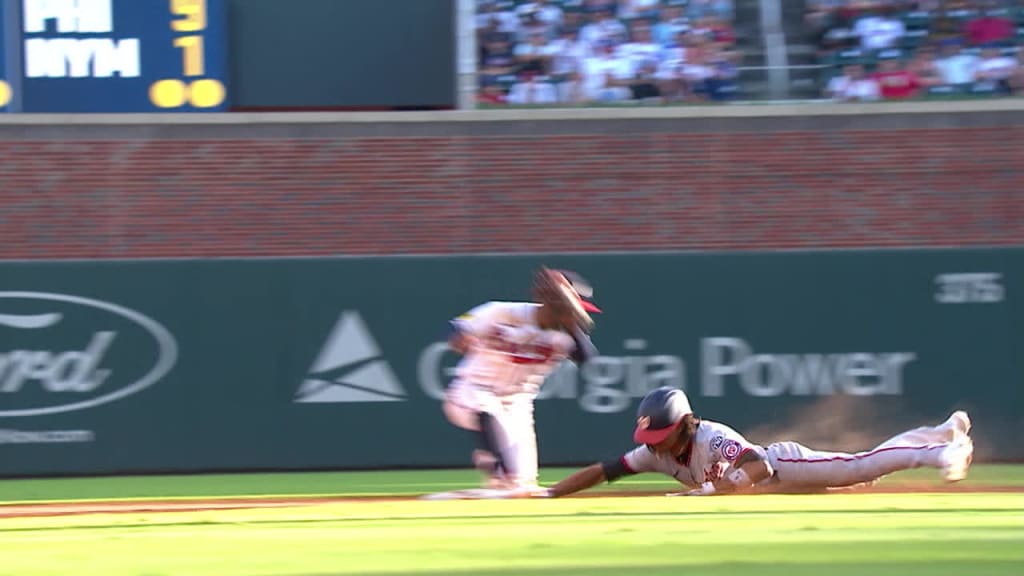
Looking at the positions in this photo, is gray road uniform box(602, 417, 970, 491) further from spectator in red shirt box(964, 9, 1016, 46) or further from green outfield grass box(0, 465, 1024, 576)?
spectator in red shirt box(964, 9, 1016, 46)

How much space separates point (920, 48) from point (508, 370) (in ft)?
31.0

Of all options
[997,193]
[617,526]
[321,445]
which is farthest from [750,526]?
[997,193]

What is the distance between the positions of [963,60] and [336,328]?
8.13 m

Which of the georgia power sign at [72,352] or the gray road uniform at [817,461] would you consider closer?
the gray road uniform at [817,461]

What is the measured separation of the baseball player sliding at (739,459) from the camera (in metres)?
7.14

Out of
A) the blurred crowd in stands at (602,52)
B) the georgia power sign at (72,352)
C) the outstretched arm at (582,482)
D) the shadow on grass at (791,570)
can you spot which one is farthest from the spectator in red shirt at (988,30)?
the shadow on grass at (791,570)

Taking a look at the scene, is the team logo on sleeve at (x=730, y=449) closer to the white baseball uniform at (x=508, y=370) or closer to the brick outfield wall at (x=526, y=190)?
the white baseball uniform at (x=508, y=370)

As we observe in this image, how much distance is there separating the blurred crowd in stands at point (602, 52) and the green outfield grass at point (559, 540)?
10.7 m

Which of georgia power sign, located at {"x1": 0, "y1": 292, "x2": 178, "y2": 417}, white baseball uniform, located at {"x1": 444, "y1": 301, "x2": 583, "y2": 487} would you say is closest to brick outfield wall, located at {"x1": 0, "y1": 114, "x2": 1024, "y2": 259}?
georgia power sign, located at {"x1": 0, "y1": 292, "x2": 178, "y2": 417}

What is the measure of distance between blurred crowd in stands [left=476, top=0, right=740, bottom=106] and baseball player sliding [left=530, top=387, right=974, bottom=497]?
8619mm

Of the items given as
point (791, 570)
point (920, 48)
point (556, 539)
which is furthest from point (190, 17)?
point (791, 570)

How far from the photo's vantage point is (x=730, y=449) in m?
7.16

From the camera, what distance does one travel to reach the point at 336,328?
484 inches

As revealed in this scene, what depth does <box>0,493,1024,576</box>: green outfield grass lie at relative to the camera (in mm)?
4016
